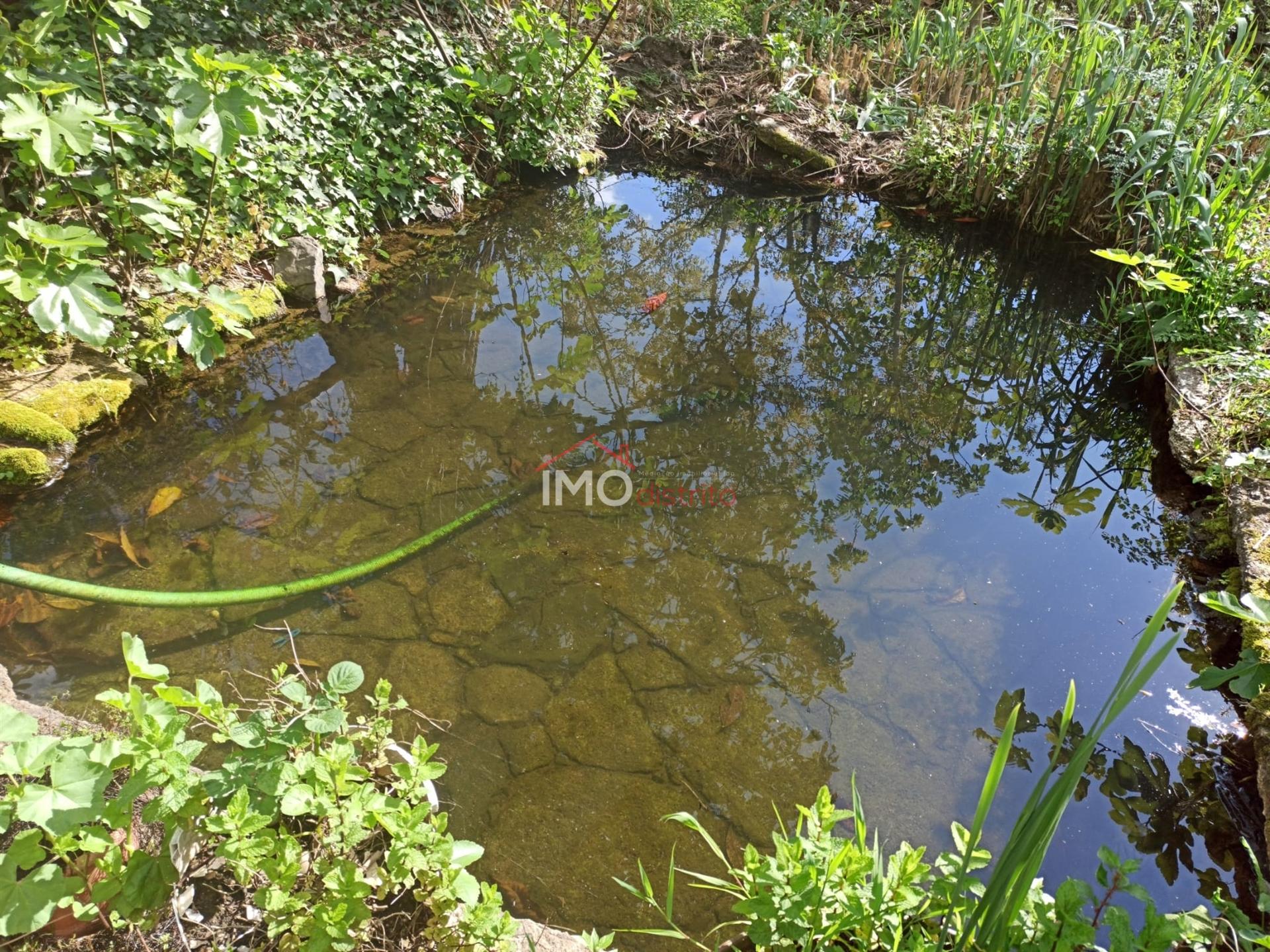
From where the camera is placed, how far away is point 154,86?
357 centimetres

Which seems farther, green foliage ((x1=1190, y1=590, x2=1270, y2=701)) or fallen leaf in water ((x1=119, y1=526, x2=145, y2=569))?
fallen leaf in water ((x1=119, y1=526, x2=145, y2=569))

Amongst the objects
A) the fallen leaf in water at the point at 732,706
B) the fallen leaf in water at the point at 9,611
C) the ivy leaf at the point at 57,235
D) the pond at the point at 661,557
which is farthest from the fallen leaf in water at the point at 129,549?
the fallen leaf in water at the point at 732,706

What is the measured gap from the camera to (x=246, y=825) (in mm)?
1234

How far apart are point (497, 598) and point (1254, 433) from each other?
3.02m

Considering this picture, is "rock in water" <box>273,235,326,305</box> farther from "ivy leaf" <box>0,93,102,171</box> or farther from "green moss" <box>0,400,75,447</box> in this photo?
"ivy leaf" <box>0,93,102,171</box>

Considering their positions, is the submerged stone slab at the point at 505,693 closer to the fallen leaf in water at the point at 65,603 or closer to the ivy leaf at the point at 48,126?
the fallen leaf in water at the point at 65,603

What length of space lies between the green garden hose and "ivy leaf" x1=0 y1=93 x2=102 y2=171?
1.31 metres

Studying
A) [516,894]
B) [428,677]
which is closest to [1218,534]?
[516,894]

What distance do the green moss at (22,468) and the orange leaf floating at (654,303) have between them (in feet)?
10.1

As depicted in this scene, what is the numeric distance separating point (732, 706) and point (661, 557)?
A: 0.69 m

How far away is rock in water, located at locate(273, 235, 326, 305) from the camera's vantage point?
13.4ft

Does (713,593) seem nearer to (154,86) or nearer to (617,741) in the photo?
(617,741)

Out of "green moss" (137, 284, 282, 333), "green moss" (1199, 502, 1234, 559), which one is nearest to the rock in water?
"green moss" (137, 284, 282, 333)

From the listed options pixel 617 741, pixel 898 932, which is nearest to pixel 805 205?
pixel 617 741
